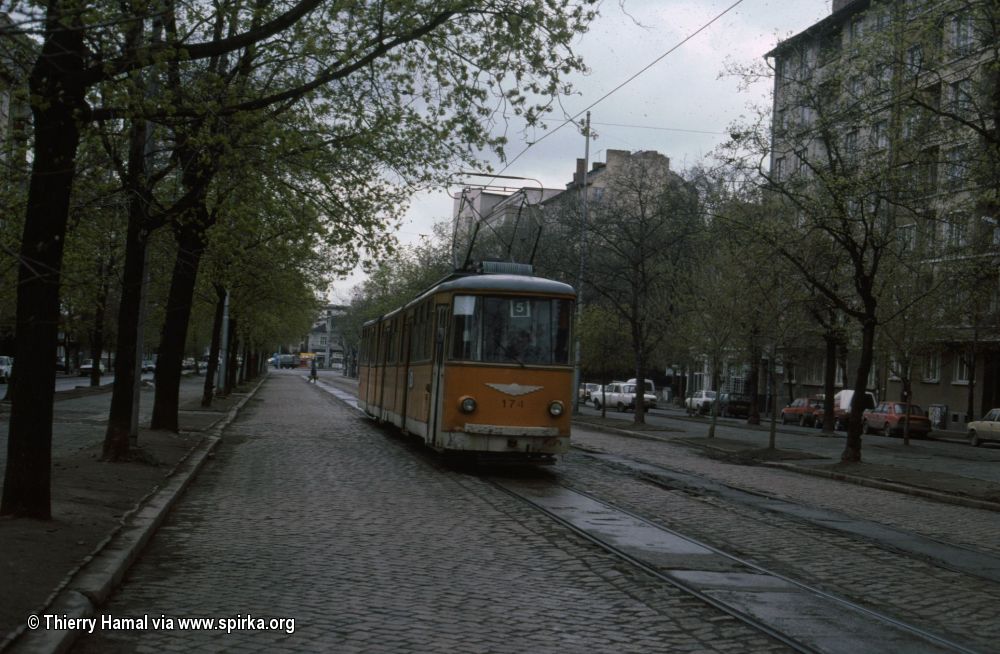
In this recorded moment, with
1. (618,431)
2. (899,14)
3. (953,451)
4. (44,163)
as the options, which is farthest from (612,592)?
(953,451)

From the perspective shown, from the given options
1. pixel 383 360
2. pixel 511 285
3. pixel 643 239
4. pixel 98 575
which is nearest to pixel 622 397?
pixel 643 239

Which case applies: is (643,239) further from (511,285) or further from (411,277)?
(411,277)

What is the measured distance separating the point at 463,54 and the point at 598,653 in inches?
311

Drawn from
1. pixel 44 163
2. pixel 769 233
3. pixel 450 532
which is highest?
pixel 769 233

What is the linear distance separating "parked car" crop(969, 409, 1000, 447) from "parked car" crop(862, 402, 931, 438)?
2.92m

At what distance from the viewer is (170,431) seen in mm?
21969

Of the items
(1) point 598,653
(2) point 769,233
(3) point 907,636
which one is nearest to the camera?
(1) point 598,653

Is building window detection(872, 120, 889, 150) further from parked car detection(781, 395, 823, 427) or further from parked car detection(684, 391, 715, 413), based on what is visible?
parked car detection(684, 391, 715, 413)

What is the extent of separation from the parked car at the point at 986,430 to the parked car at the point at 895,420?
9.59 feet

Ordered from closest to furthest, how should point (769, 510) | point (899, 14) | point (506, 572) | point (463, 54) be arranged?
point (506, 572), point (463, 54), point (769, 510), point (899, 14)

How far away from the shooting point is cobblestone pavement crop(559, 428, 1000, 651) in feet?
27.7

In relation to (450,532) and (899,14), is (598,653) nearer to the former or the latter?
(450,532)

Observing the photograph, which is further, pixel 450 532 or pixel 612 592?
pixel 450 532

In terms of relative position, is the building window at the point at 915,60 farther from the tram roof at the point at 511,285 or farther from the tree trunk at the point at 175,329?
the tree trunk at the point at 175,329
